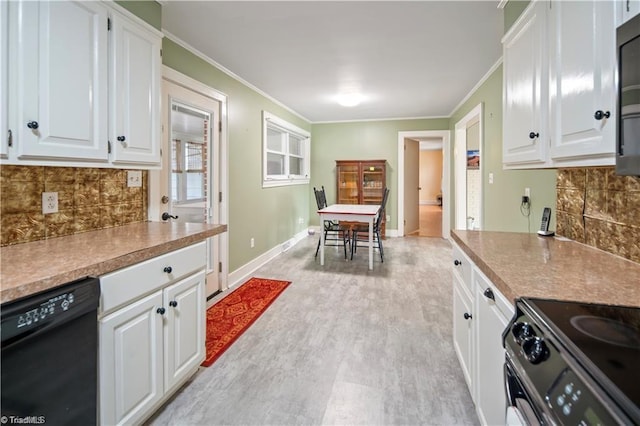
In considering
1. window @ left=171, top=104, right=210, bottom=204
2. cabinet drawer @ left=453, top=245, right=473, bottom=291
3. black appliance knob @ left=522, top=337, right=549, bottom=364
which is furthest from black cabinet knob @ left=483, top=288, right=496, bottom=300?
window @ left=171, top=104, right=210, bottom=204

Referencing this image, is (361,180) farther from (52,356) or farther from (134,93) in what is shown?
(52,356)

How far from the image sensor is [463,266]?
1.79 metres

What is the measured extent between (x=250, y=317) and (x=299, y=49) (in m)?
2.57

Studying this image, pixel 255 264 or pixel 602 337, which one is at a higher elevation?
pixel 602 337

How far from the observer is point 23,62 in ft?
4.17

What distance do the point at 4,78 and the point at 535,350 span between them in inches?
80.9

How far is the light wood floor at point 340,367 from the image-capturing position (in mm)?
1653

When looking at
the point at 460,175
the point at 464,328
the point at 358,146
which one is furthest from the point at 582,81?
the point at 358,146

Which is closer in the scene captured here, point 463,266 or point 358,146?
point 463,266

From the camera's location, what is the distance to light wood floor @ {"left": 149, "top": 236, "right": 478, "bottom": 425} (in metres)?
1.65

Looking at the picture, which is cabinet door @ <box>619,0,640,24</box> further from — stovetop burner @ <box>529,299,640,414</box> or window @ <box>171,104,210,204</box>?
window @ <box>171,104,210,204</box>

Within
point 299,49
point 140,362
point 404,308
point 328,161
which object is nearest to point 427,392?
point 404,308

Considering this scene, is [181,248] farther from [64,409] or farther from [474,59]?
[474,59]

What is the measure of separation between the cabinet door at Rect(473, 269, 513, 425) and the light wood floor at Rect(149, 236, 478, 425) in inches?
13.6
